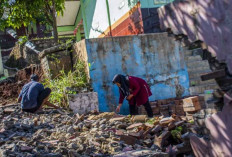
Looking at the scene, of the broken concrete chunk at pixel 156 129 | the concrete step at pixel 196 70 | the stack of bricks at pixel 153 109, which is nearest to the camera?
the broken concrete chunk at pixel 156 129

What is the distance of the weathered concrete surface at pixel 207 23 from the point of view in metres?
2.94

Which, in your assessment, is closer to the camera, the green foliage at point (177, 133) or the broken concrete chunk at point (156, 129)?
the green foliage at point (177, 133)

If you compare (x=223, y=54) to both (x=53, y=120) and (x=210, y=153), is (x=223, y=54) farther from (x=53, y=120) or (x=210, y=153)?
(x=53, y=120)

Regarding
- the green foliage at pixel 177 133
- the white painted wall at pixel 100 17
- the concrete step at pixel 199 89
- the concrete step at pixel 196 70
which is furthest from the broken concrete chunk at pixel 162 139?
the white painted wall at pixel 100 17

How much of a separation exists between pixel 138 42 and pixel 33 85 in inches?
119

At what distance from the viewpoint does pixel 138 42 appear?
8.18 meters

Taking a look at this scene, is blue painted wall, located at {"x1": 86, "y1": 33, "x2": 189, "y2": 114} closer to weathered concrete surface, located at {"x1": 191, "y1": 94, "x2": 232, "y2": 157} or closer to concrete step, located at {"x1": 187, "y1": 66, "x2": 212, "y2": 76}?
concrete step, located at {"x1": 187, "y1": 66, "x2": 212, "y2": 76}

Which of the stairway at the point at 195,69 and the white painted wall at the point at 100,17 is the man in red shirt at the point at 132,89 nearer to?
the stairway at the point at 195,69

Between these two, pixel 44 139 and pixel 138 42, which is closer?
pixel 44 139

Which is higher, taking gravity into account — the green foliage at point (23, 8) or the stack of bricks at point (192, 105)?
the green foliage at point (23, 8)

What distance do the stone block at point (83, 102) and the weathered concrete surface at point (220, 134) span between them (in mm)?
4021

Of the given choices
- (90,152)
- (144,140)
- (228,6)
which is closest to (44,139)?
(90,152)

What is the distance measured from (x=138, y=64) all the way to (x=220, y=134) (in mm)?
5030

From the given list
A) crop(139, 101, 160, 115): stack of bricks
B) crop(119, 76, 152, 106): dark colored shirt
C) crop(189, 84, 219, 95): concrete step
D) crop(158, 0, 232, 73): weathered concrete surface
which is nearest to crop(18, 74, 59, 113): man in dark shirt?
crop(119, 76, 152, 106): dark colored shirt
